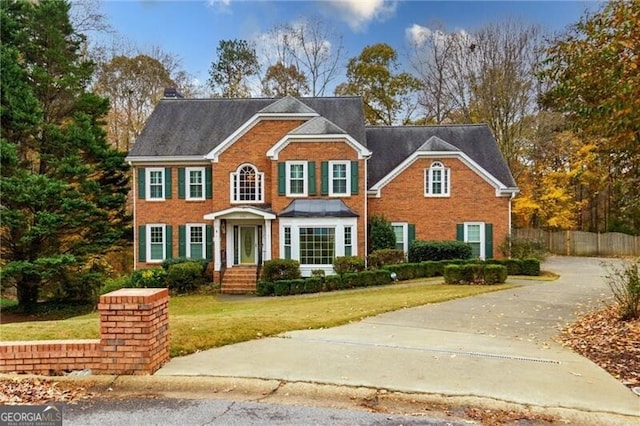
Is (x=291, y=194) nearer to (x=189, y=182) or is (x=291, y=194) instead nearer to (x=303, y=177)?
(x=303, y=177)

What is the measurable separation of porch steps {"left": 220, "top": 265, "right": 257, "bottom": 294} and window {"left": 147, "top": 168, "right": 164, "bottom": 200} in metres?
5.31

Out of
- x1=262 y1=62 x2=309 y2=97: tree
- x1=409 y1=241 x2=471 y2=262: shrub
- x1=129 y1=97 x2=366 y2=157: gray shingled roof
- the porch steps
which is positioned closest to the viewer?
the porch steps

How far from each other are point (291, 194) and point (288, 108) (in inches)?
164

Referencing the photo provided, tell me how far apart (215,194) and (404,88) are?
2036 cm

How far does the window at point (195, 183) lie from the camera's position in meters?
22.6

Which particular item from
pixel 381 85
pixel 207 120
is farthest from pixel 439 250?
pixel 381 85

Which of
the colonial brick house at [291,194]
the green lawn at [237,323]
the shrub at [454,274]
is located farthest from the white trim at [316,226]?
the green lawn at [237,323]

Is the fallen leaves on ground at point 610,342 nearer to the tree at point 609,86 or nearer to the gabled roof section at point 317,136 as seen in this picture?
the tree at point 609,86

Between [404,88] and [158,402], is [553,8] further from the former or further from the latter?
[158,402]

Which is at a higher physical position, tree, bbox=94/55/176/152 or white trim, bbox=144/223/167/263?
tree, bbox=94/55/176/152

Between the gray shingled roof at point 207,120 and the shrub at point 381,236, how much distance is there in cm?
407

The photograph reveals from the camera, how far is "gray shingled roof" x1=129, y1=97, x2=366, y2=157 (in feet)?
75.0

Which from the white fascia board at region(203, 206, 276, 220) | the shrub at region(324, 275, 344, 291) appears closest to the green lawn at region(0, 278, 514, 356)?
the shrub at region(324, 275, 344, 291)

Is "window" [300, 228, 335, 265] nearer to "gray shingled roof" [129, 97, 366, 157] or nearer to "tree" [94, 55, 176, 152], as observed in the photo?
"gray shingled roof" [129, 97, 366, 157]
